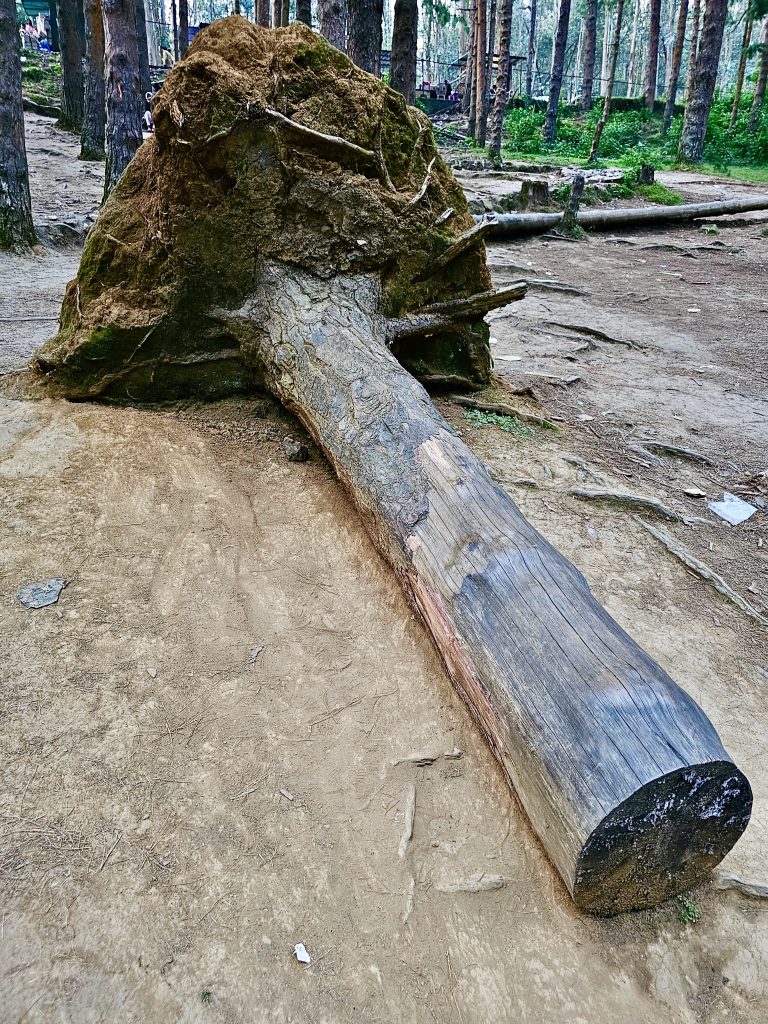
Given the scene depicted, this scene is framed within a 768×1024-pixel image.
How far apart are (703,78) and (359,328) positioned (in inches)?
677

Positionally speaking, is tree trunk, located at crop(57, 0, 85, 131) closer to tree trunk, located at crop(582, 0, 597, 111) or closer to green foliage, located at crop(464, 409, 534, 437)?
green foliage, located at crop(464, 409, 534, 437)

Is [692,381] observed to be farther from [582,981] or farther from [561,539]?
[582,981]

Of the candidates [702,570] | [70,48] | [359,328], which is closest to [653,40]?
[70,48]

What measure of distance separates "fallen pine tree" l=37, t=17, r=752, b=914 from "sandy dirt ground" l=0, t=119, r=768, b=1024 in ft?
0.56

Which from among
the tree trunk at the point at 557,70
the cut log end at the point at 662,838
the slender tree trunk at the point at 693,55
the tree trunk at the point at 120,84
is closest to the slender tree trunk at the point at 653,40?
the slender tree trunk at the point at 693,55

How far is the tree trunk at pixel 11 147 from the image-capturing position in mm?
6836

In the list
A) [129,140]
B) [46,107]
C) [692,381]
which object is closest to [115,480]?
[692,381]

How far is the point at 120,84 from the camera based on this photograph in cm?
761

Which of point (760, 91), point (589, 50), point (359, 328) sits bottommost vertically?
point (359, 328)

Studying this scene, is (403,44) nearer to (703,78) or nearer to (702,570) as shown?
(702,570)

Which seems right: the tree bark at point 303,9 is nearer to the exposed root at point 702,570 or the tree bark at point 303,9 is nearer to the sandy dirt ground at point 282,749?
the sandy dirt ground at point 282,749

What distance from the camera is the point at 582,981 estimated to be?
1.59m

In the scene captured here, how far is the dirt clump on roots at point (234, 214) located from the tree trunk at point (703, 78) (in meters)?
15.6

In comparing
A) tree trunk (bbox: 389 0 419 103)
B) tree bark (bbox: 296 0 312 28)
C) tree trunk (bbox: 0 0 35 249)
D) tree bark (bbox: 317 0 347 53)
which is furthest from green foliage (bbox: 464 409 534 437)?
tree bark (bbox: 296 0 312 28)
